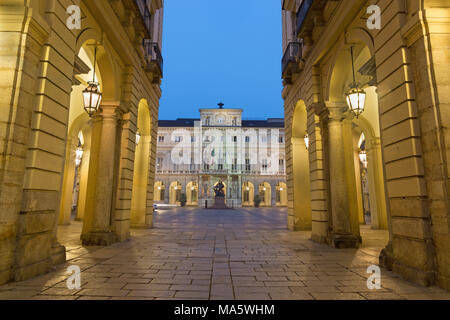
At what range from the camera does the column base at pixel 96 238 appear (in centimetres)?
758

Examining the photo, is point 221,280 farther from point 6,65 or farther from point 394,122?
point 6,65

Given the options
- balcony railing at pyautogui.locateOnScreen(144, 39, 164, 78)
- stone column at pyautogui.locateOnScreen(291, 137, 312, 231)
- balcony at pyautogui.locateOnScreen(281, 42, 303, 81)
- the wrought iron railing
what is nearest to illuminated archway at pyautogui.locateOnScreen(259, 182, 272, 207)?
stone column at pyautogui.locateOnScreen(291, 137, 312, 231)

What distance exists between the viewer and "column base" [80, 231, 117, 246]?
7578mm

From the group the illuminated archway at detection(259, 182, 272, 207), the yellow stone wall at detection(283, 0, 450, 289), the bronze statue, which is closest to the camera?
the yellow stone wall at detection(283, 0, 450, 289)

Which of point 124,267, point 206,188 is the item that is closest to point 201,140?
point 206,188

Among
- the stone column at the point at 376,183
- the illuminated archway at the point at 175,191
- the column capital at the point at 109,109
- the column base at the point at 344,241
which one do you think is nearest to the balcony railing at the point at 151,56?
the column capital at the point at 109,109

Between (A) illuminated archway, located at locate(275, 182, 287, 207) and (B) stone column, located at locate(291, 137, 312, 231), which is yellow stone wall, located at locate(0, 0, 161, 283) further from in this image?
(A) illuminated archway, located at locate(275, 182, 287, 207)

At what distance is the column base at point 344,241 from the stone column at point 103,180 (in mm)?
7026

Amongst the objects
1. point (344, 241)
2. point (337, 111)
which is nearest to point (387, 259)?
point (344, 241)

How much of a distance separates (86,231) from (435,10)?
1019 centimetres

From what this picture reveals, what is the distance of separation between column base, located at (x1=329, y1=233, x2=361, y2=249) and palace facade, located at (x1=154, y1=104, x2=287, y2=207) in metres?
38.7

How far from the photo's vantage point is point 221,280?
4.36m

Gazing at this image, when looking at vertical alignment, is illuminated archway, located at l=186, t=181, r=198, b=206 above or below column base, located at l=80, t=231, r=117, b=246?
above

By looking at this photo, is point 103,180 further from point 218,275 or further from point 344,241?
point 344,241
